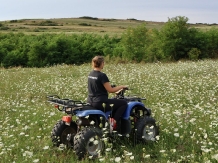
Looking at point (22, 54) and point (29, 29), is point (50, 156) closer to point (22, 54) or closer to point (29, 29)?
point (22, 54)

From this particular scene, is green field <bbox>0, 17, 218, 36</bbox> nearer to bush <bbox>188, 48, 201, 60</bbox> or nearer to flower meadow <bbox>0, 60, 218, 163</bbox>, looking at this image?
A: bush <bbox>188, 48, 201, 60</bbox>

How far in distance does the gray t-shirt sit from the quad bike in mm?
206

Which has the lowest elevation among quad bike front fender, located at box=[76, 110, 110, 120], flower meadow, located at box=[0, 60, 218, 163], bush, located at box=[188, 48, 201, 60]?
bush, located at box=[188, 48, 201, 60]

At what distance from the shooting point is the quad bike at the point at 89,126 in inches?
217

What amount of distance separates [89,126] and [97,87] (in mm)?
790

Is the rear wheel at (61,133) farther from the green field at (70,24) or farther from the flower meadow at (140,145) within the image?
the green field at (70,24)

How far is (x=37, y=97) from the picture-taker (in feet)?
40.9

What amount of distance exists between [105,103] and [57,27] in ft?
305

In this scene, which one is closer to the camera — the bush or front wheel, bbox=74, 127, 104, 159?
front wheel, bbox=74, 127, 104, 159

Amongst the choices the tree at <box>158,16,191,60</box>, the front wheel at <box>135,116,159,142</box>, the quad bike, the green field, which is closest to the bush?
the tree at <box>158,16,191,60</box>

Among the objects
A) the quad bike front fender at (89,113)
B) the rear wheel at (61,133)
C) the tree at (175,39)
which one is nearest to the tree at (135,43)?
the tree at (175,39)

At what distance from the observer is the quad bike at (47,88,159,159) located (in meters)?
5.52

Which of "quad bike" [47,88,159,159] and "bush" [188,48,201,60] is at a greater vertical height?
"quad bike" [47,88,159,159]

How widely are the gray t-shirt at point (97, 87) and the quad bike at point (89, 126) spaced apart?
21 centimetres
